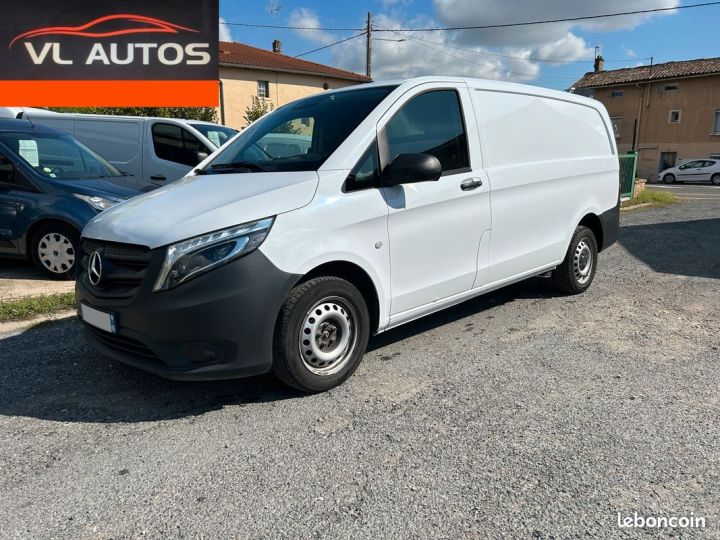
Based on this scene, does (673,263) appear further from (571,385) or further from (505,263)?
(571,385)

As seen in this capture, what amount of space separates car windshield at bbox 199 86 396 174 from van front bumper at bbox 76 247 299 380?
861mm

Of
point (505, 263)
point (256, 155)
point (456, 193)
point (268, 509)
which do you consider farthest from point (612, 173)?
point (268, 509)

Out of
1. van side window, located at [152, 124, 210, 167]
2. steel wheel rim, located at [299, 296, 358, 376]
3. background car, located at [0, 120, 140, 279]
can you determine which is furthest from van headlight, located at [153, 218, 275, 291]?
van side window, located at [152, 124, 210, 167]

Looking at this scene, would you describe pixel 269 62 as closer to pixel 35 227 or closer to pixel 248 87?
pixel 248 87

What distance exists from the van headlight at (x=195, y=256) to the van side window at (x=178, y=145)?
7.03 metres

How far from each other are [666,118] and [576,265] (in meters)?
39.0

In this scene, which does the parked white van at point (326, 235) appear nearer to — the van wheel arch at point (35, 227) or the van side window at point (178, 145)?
the van wheel arch at point (35, 227)

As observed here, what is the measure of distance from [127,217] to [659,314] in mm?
4552

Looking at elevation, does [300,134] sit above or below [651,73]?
below

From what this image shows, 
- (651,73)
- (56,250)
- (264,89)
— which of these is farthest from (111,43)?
(651,73)

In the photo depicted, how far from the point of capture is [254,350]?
9.79ft

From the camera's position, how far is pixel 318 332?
329cm

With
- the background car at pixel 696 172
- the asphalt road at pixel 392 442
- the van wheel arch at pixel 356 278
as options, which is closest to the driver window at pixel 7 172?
the asphalt road at pixel 392 442

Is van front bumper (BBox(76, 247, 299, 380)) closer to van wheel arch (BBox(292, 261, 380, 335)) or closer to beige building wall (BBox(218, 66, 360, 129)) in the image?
van wheel arch (BBox(292, 261, 380, 335))
